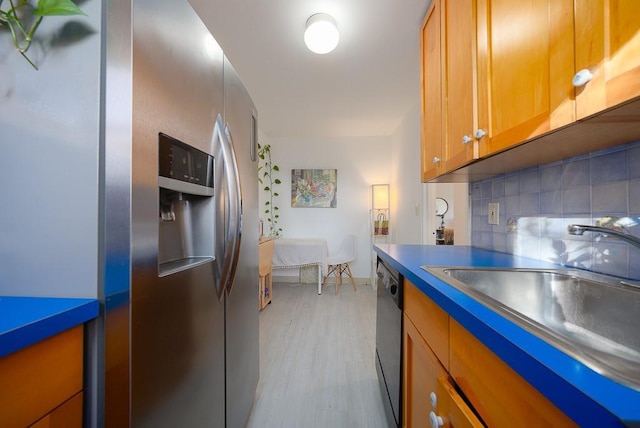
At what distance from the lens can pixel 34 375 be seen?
1.38ft

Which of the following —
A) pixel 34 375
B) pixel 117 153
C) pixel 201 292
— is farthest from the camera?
pixel 201 292

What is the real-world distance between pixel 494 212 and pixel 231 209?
138cm

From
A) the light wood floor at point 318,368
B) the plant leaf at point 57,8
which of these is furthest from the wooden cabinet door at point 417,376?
the plant leaf at point 57,8

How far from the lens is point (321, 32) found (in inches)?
→ 62.9

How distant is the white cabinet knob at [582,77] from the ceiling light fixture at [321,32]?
57.8 inches

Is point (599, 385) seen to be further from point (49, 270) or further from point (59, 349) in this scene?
point (49, 270)

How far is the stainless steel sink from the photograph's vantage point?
453 millimetres

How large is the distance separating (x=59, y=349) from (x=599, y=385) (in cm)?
85

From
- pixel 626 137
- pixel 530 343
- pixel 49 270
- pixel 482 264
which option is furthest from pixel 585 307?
pixel 49 270

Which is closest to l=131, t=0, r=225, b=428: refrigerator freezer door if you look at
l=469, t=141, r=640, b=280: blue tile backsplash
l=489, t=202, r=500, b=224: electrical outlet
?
l=469, t=141, r=640, b=280: blue tile backsplash

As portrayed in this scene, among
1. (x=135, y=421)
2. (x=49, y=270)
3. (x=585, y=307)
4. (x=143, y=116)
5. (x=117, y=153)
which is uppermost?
(x=143, y=116)

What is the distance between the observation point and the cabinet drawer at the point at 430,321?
2.18 ft

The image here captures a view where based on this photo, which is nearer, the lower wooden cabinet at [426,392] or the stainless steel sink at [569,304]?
the stainless steel sink at [569,304]

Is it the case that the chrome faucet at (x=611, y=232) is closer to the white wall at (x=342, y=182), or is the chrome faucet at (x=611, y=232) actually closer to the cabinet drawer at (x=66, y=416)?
the cabinet drawer at (x=66, y=416)
